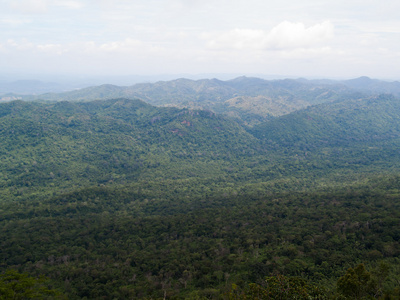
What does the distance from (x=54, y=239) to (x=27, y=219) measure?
50.9 ft

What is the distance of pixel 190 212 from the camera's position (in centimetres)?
7456

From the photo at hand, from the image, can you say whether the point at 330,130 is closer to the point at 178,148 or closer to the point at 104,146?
the point at 178,148

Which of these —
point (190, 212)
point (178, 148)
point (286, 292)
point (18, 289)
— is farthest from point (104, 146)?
point (286, 292)

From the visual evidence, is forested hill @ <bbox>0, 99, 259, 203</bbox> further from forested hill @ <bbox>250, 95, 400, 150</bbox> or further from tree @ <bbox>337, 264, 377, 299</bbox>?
tree @ <bbox>337, 264, 377, 299</bbox>

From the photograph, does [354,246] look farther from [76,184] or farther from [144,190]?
[76,184]

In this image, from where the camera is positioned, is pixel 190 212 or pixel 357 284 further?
pixel 190 212

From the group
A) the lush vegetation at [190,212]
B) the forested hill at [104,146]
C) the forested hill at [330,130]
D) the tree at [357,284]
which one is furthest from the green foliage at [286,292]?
the forested hill at [330,130]

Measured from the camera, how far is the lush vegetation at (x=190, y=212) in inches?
1565

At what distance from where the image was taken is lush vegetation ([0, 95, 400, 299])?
39750mm

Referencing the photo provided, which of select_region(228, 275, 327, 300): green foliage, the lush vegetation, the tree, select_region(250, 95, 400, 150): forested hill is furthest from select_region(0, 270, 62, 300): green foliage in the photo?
select_region(250, 95, 400, 150): forested hill

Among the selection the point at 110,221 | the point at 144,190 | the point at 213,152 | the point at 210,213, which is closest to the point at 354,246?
the point at 210,213

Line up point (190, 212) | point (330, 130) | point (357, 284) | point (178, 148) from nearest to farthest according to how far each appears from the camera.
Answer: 1. point (357, 284)
2. point (190, 212)
3. point (178, 148)
4. point (330, 130)

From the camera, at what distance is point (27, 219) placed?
67.8 m

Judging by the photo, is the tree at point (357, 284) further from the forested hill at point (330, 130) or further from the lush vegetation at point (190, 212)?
the forested hill at point (330, 130)
